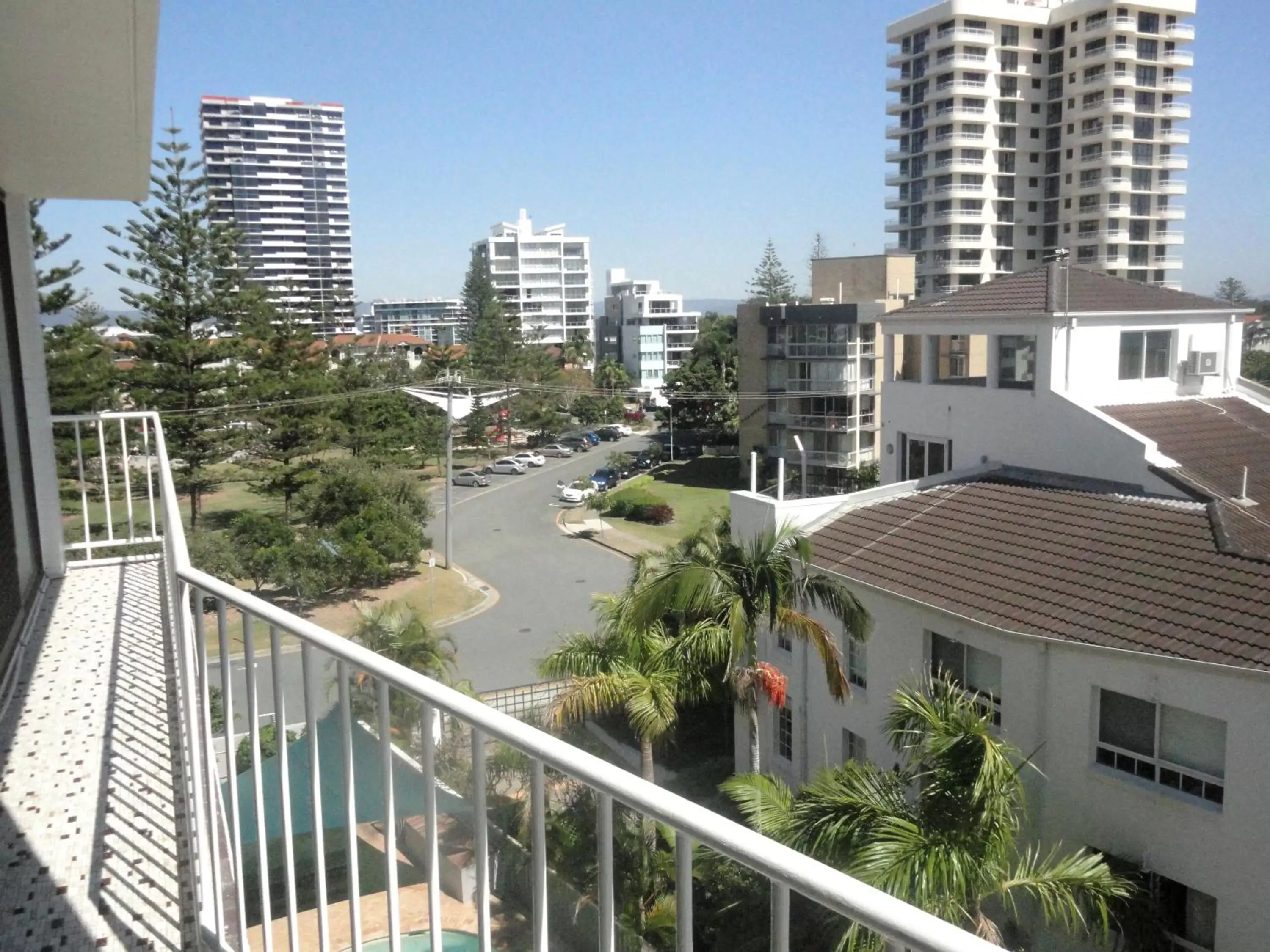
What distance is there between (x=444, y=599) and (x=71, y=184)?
18.1 m

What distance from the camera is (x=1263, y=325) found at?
4759 cm

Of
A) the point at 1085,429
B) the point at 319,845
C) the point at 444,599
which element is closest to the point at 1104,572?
the point at 1085,429

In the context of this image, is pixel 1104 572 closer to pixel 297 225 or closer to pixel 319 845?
pixel 319 845

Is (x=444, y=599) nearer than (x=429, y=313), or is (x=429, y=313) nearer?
(x=444, y=599)

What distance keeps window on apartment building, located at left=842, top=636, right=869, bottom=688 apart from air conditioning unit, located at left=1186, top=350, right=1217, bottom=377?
237 inches

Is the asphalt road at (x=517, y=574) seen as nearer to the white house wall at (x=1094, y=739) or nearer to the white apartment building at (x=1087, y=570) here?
the white house wall at (x=1094, y=739)

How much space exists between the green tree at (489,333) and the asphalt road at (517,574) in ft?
28.3

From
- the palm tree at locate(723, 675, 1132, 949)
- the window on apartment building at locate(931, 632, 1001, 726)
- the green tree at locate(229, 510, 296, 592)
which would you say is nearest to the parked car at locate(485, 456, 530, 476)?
the green tree at locate(229, 510, 296, 592)

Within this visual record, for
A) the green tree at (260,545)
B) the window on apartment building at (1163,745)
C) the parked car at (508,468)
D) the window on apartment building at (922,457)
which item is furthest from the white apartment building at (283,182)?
the window on apartment building at (1163,745)

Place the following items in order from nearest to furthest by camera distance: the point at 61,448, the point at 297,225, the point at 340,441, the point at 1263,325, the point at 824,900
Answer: the point at 824,900, the point at 61,448, the point at 340,441, the point at 1263,325, the point at 297,225

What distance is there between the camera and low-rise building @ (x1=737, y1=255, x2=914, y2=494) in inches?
1206

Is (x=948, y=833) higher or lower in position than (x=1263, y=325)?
lower

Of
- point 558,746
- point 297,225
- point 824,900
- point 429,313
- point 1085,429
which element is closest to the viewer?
point 824,900

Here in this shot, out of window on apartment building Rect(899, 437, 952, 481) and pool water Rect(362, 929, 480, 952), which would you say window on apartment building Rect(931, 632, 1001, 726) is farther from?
pool water Rect(362, 929, 480, 952)
